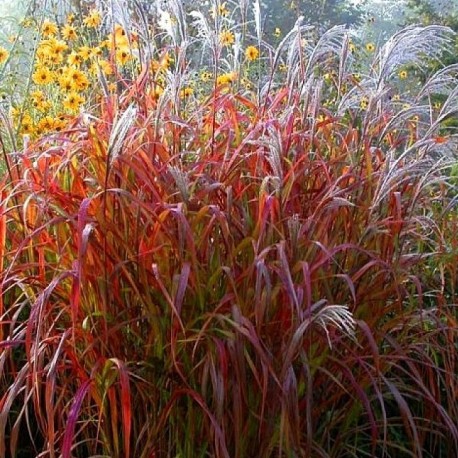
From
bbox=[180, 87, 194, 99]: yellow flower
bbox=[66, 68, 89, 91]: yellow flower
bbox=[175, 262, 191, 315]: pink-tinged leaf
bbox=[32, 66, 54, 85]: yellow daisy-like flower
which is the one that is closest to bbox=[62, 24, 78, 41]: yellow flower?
bbox=[32, 66, 54, 85]: yellow daisy-like flower

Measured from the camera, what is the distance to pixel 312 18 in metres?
6.79

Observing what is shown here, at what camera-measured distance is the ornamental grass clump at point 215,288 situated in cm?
170

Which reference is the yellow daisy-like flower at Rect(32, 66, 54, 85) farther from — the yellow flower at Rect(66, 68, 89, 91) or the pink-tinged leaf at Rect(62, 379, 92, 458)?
the pink-tinged leaf at Rect(62, 379, 92, 458)

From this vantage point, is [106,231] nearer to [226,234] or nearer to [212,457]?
[226,234]

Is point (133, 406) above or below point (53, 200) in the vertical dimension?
below

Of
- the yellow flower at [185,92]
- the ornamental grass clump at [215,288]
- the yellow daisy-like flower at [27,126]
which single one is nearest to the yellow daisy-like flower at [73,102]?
the yellow daisy-like flower at [27,126]

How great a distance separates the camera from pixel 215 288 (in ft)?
5.94

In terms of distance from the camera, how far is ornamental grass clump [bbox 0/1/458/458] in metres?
1.70

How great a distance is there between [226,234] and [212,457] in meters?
0.45

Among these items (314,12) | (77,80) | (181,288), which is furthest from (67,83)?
(314,12)

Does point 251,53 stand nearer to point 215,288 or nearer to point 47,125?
point 47,125

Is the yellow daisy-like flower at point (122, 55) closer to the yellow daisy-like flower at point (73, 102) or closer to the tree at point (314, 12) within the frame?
the yellow daisy-like flower at point (73, 102)

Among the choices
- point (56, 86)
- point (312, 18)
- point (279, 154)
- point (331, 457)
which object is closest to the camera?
point (279, 154)

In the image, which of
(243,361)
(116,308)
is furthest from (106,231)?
(243,361)
